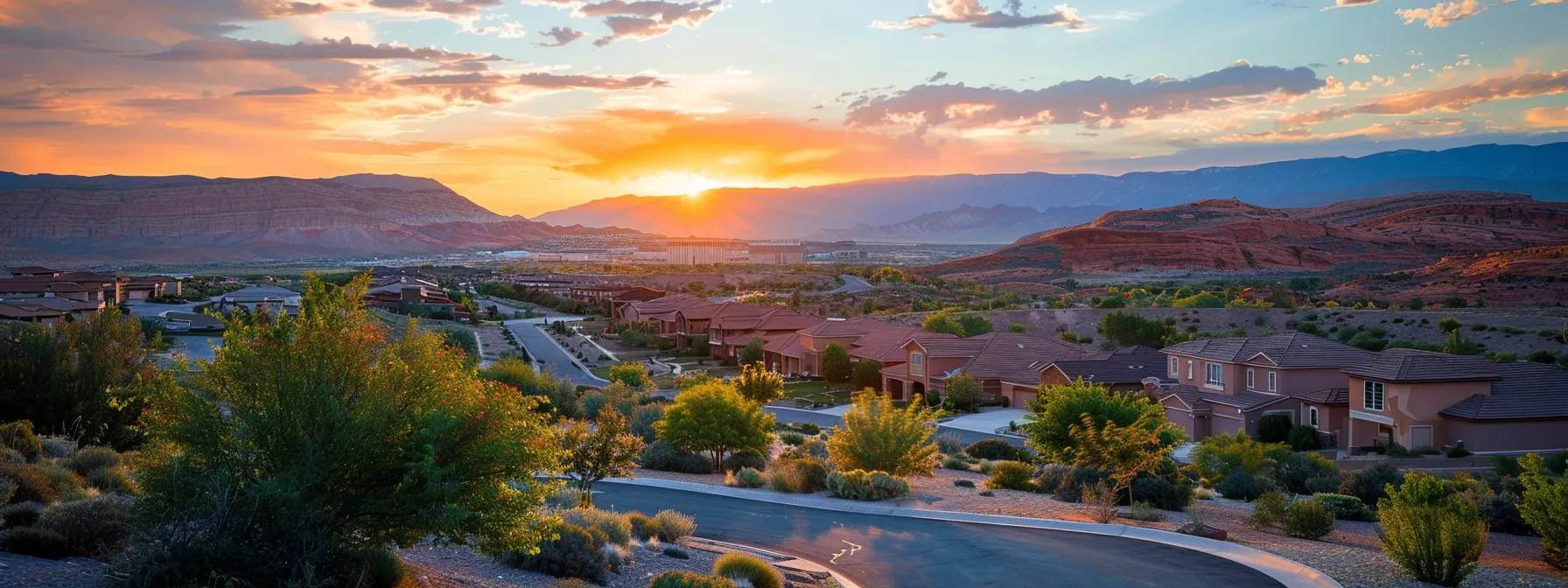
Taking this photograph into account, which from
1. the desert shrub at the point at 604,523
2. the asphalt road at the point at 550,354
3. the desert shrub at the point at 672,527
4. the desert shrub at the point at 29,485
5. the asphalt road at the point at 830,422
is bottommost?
the asphalt road at the point at 830,422

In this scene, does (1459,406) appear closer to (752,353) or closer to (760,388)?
(760,388)

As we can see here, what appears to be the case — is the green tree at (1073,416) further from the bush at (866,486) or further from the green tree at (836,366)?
the green tree at (836,366)

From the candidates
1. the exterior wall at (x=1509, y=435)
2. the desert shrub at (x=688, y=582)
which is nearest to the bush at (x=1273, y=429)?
the exterior wall at (x=1509, y=435)

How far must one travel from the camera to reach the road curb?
592 inches

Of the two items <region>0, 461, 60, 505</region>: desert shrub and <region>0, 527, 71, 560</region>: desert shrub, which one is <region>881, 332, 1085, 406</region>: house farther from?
<region>0, 527, 71, 560</region>: desert shrub

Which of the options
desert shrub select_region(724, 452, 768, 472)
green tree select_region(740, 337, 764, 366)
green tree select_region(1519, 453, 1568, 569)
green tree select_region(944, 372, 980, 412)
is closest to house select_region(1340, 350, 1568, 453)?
green tree select_region(944, 372, 980, 412)

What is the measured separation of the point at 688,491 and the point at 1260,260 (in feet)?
383

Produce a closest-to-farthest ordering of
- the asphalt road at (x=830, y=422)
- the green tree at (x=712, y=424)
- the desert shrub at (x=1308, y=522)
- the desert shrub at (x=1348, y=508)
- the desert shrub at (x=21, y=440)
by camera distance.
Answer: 1. the desert shrub at (x=21, y=440)
2. the desert shrub at (x=1308, y=522)
3. the desert shrub at (x=1348, y=508)
4. the green tree at (x=712, y=424)
5. the asphalt road at (x=830, y=422)

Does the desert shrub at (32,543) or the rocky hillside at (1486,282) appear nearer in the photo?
the desert shrub at (32,543)

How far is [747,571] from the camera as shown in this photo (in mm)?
13734

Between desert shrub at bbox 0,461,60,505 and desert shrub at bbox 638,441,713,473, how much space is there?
1536cm

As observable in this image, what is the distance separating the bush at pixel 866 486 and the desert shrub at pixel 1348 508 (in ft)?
28.2

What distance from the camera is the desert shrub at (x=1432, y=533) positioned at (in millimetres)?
14234

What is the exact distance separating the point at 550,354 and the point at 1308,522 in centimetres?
5049
